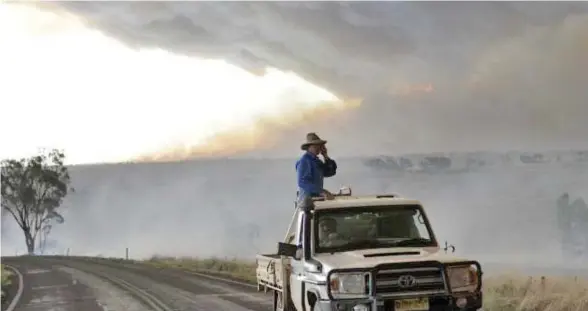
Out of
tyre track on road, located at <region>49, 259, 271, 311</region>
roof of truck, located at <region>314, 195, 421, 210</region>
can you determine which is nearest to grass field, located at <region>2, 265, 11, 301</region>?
tyre track on road, located at <region>49, 259, 271, 311</region>

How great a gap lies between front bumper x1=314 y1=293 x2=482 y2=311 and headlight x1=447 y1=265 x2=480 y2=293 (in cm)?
7

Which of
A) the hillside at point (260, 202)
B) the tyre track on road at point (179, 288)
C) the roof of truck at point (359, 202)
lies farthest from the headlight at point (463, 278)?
the hillside at point (260, 202)

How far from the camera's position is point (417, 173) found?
13.8 metres

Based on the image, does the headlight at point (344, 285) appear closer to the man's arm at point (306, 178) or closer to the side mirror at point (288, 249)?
the side mirror at point (288, 249)

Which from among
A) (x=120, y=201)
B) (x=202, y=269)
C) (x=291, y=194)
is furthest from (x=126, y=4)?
(x=202, y=269)

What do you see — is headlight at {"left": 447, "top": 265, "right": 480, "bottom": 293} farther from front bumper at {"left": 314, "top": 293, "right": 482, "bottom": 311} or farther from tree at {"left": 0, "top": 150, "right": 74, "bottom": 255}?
tree at {"left": 0, "top": 150, "right": 74, "bottom": 255}

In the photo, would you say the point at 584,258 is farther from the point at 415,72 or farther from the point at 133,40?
the point at 133,40

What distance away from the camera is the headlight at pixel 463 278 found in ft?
19.5

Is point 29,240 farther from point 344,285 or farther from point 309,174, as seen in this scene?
point 344,285

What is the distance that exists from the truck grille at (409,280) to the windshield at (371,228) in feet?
2.51

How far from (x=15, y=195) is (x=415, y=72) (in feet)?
31.6

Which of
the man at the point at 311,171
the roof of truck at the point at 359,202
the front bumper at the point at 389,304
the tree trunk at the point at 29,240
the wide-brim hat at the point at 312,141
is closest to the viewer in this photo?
the front bumper at the point at 389,304

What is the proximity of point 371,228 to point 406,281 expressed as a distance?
1.05 metres

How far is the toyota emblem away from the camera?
586cm
